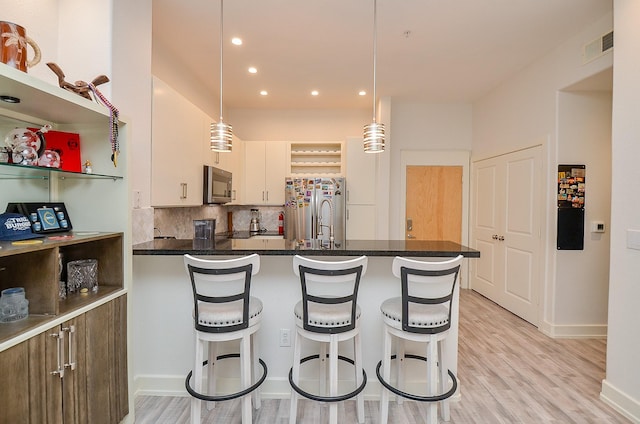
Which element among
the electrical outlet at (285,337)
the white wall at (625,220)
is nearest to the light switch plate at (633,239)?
the white wall at (625,220)

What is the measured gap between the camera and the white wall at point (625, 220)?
1938 mm

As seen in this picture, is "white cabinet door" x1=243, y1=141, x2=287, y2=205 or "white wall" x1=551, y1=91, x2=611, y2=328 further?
"white cabinet door" x1=243, y1=141, x2=287, y2=205

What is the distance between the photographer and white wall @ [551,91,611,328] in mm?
3076

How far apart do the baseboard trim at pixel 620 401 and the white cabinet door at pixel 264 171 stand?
12.9ft

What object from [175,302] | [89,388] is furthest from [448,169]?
[89,388]

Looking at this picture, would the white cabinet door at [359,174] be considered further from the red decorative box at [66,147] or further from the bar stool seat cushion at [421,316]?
the red decorative box at [66,147]

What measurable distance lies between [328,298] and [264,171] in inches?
133

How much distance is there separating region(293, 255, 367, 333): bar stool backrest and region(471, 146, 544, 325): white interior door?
9.10 feet

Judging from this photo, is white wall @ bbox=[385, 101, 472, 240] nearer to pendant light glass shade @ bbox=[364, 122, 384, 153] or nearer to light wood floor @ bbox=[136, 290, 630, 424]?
light wood floor @ bbox=[136, 290, 630, 424]

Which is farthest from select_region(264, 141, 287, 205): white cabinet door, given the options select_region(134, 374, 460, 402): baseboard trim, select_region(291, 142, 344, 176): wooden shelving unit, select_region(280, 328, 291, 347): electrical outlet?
select_region(134, 374, 460, 402): baseboard trim

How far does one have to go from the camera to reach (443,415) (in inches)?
75.7

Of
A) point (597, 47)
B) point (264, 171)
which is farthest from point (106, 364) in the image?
point (597, 47)

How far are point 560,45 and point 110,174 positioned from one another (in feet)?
13.6

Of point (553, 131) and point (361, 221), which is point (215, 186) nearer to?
point (361, 221)
